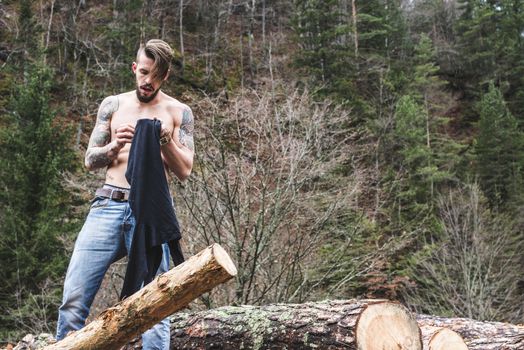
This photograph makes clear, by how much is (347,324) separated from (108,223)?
1.32 metres

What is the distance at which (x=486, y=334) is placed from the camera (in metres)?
4.39

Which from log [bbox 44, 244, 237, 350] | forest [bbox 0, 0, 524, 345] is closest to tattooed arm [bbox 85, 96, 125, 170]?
log [bbox 44, 244, 237, 350]

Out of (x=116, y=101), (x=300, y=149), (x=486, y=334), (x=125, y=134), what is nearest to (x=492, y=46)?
(x=300, y=149)

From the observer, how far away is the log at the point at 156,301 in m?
1.97

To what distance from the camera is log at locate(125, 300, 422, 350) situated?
2.65 meters

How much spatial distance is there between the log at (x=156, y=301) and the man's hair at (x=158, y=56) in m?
1.11

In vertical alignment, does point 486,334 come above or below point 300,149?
below

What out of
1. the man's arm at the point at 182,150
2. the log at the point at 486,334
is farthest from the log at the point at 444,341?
the man's arm at the point at 182,150

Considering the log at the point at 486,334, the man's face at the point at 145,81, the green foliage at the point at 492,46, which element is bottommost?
the log at the point at 486,334

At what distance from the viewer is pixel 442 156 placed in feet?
75.6

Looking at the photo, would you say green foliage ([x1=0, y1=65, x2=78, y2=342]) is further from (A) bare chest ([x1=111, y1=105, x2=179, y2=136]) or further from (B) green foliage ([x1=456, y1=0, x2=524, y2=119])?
(B) green foliage ([x1=456, y1=0, x2=524, y2=119])

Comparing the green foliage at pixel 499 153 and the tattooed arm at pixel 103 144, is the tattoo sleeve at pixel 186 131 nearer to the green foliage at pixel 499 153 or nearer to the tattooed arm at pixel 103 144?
the tattooed arm at pixel 103 144

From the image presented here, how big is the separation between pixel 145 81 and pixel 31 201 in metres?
12.2

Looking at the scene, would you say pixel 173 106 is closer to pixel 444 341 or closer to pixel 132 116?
pixel 132 116
